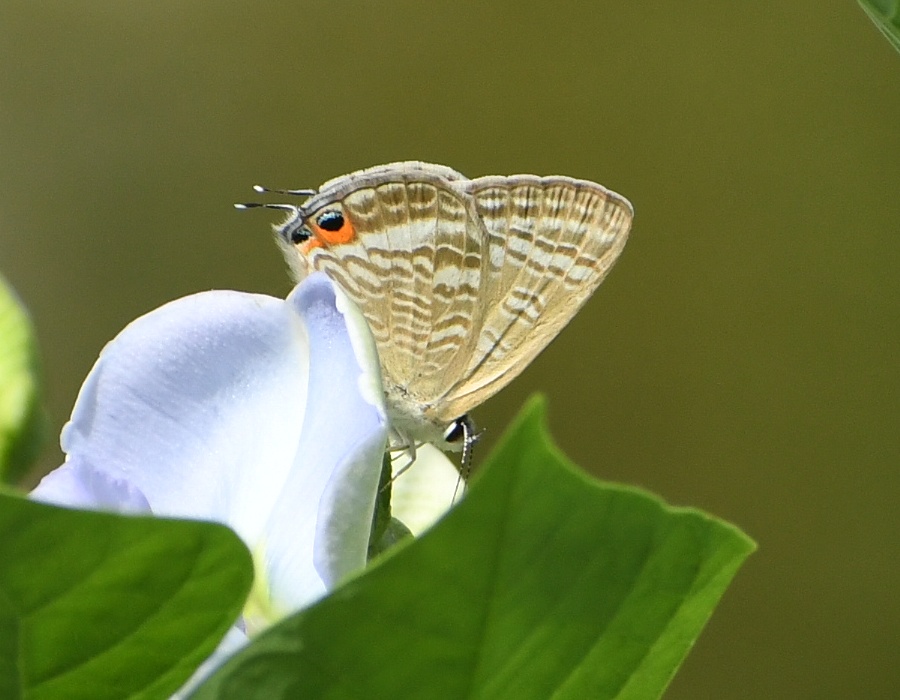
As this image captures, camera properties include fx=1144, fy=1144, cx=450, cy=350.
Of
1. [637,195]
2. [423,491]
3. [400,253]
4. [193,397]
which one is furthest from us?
[637,195]

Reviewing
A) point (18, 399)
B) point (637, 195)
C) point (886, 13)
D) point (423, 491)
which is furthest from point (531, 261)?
point (637, 195)

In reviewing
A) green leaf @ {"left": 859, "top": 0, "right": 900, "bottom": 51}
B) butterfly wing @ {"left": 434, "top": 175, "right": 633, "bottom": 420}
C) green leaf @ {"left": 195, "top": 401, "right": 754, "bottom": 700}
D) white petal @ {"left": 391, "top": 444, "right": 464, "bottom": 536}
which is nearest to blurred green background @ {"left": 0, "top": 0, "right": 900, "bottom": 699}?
butterfly wing @ {"left": 434, "top": 175, "right": 633, "bottom": 420}

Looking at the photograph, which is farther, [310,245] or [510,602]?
[310,245]

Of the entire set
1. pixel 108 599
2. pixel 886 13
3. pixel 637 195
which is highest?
pixel 886 13

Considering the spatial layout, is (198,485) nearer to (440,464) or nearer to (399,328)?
(440,464)

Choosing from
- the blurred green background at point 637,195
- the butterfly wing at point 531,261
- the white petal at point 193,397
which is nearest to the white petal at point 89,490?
the white petal at point 193,397

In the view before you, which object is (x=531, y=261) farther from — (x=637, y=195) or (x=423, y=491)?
(x=637, y=195)

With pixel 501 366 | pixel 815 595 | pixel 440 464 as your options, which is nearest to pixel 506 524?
pixel 440 464
